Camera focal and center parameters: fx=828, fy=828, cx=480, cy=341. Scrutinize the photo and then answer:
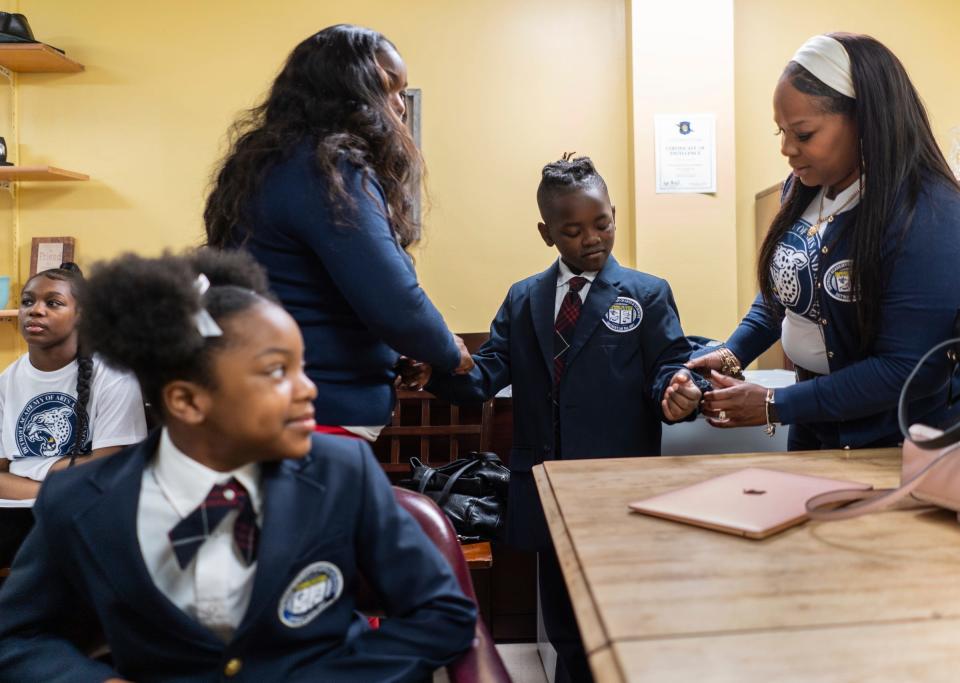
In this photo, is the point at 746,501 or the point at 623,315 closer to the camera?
the point at 746,501

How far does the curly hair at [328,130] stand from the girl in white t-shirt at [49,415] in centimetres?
108

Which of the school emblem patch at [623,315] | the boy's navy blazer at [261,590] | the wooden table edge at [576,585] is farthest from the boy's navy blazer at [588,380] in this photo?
the boy's navy blazer at [261,590]

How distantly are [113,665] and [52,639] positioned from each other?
0.08 meters

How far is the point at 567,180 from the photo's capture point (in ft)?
6.82

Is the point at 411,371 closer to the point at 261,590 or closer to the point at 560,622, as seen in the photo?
the point at 560,622

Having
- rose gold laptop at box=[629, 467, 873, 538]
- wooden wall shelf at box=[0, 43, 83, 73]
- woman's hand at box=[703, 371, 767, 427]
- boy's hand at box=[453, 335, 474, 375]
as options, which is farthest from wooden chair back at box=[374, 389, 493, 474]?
wooden wall shelf at box=[0, 43, 83, 73]

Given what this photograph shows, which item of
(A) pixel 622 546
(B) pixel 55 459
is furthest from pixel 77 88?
(A) pixel 622 546

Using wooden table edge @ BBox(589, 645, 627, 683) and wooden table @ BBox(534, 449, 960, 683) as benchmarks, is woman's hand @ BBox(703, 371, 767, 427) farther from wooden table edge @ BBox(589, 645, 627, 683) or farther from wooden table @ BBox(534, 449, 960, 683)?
wooden table edge @ BBox(589, 645, 627, 683)

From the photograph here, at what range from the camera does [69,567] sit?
3.05 ft

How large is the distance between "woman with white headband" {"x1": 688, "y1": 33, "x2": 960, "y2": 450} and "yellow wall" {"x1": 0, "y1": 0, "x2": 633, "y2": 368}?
2.11 meters

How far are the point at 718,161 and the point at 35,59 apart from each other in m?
2.96

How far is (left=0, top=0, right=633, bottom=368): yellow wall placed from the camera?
12.1 feet

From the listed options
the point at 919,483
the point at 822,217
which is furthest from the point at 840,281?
the point at 919,483

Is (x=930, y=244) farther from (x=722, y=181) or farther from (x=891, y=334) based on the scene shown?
(x=722, y=181)
